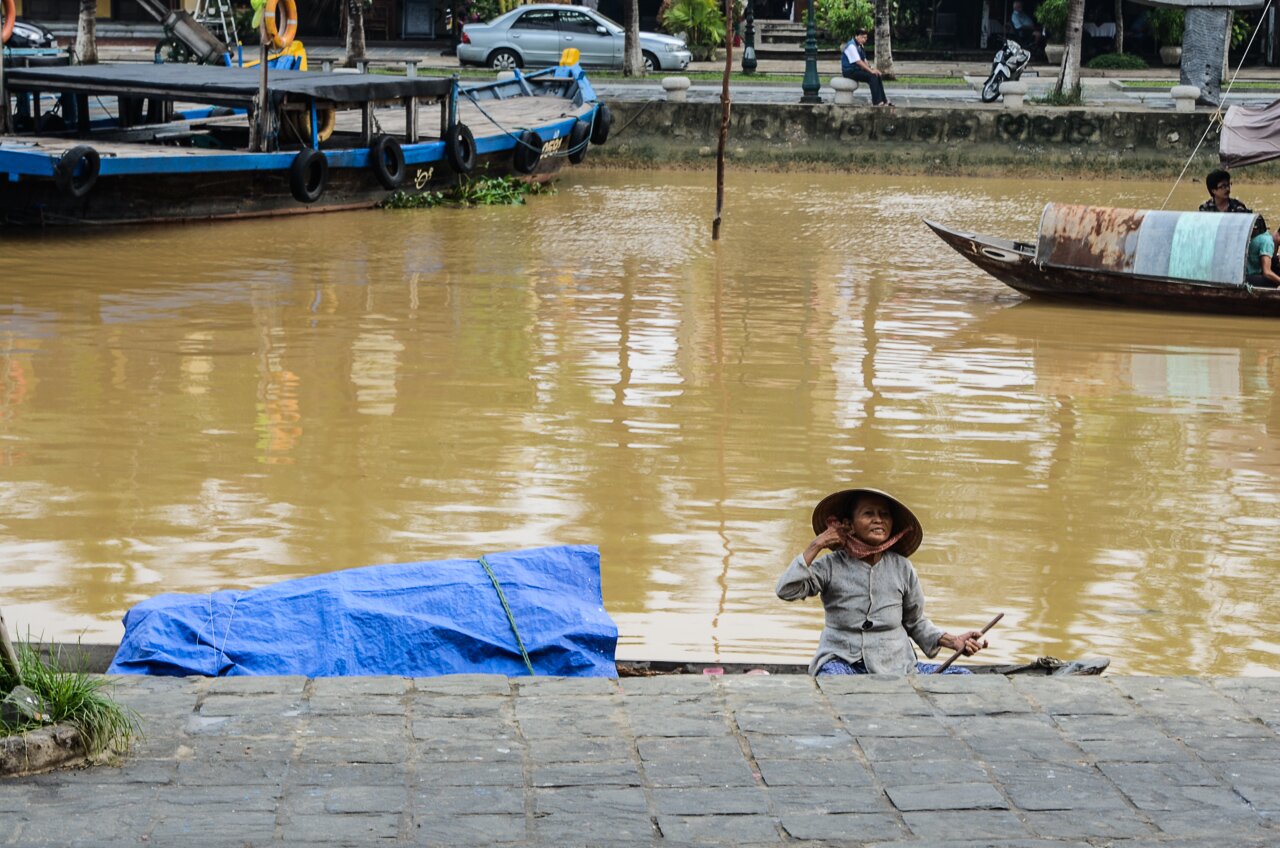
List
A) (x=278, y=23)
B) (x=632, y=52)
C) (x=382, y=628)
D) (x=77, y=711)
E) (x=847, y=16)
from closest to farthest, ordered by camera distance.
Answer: (x=77, y=711), (x=382, y=628), (x=278, y=23), (x=632, y=52), (x=847, y=16)

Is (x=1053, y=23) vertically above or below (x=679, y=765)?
above

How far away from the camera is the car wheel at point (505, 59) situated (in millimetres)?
30250

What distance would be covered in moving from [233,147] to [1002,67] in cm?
1179

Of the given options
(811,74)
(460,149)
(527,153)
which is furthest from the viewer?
(811,74)

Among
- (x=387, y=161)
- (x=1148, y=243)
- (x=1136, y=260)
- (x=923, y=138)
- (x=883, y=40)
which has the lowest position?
(x=1136, y=260)

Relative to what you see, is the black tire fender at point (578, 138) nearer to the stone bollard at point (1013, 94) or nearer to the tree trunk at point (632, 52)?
the stone bollard at point (1013, 94)

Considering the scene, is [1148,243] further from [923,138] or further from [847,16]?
[847,16]

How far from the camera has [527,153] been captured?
21156 mm

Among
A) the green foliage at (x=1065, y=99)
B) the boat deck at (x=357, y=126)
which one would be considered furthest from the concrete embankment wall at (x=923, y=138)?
the green foliage at (x=1065, y=99)

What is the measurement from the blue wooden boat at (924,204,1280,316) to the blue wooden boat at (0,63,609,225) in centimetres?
756

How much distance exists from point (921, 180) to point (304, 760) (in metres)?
20.3

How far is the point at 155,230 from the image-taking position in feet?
56.0

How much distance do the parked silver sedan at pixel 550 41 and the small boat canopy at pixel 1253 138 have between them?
16817mm

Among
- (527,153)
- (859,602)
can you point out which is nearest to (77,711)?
(859,602)
